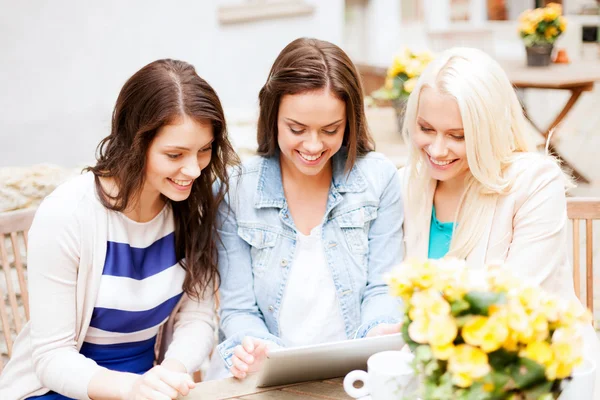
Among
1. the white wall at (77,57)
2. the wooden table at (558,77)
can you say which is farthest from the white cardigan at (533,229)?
the wooden table at (558,77)

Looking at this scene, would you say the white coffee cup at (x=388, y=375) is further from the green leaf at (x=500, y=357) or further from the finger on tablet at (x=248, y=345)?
the finger on tablet at (x=248, y=345)

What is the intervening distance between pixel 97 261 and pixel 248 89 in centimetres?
302

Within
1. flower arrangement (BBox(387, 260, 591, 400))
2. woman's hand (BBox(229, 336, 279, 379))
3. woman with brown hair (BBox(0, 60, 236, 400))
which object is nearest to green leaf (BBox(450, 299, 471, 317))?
flower arrangement (BBox(387, 260, 591, 400))

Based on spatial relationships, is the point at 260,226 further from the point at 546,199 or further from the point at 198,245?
the point at 546,199

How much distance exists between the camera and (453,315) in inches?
37.6

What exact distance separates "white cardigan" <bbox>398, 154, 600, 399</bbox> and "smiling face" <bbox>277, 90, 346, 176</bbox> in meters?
0.44

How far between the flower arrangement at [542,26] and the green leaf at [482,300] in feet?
15.1

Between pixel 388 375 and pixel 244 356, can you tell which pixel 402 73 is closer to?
pixel 244 356

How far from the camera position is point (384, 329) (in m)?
1.67

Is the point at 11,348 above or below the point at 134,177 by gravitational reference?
below

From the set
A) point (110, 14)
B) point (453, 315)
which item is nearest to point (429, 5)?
point (110, 14)

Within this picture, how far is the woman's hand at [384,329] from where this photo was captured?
1638 millimetres

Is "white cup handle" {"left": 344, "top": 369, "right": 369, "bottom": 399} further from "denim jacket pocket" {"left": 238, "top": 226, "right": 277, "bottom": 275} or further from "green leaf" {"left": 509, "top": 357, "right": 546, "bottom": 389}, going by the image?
"denim jacket pocket" {"left": 238, "top": 226, "right": 277, "bottom": 275}

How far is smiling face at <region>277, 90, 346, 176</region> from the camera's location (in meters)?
1.73
